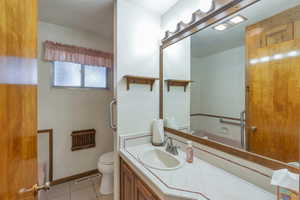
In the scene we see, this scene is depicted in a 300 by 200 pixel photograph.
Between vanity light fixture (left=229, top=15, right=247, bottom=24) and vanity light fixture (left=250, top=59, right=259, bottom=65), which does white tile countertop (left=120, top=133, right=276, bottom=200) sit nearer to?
vanity light fixture (left=250, top=59, right=259, bottom=65)

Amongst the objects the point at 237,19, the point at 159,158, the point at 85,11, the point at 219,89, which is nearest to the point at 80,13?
the point at 85,11

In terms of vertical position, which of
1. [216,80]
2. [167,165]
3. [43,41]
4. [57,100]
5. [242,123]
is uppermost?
[43,41]

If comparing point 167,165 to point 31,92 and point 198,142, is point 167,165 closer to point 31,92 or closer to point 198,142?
point 198,142

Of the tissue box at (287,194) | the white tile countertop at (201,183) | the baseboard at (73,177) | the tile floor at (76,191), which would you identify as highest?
the tissue box at (287,194)

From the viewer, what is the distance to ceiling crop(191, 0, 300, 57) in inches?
31.7

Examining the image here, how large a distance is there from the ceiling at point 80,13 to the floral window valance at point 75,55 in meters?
0.34

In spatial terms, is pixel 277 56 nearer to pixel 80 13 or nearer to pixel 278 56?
pixel 278 56

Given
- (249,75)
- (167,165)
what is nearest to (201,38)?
(249,75)

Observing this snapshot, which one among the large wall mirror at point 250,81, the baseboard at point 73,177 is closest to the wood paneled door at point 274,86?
the large wall mirror at point 250,81

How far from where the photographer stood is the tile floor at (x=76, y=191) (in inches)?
71.9

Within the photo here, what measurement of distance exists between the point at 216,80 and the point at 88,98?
2049mm

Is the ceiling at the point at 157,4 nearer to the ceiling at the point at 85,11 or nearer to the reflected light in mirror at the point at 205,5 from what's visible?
the ceiling at the point at 85,11

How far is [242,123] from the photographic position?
99 cm

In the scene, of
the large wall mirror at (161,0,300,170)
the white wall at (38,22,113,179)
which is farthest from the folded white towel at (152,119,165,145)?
the white wall at (38,22,113,179)
